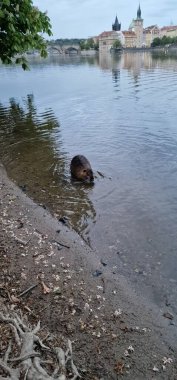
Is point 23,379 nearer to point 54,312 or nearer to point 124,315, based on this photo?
point 54,312

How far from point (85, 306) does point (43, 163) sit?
33.9 ft

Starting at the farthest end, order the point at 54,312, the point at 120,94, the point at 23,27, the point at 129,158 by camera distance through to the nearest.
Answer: the point at 120,94 < the point at 129,158 < the point at 23,27 < the point at 54,312

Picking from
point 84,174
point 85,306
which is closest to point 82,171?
point 84,174

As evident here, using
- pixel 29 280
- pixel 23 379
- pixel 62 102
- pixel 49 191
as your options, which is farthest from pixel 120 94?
pixel 23 379

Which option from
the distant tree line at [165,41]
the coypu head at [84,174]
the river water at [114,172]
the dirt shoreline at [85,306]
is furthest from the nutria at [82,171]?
the distant tree line at [165,41]

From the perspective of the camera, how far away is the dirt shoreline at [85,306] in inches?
212

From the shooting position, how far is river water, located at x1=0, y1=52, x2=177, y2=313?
8695 millimetres

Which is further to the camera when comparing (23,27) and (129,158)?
(129,158)

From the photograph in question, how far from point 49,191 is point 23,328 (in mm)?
Result: 7812

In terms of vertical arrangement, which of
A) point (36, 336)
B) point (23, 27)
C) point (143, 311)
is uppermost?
point (23, 27)

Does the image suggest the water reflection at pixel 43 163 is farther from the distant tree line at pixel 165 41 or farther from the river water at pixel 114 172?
the distant tree line at pixel 165 41

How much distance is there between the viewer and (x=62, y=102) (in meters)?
32.3

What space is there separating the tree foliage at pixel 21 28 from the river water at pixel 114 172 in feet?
16.4

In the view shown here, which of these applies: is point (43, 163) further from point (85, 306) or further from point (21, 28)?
point (85, 306)
